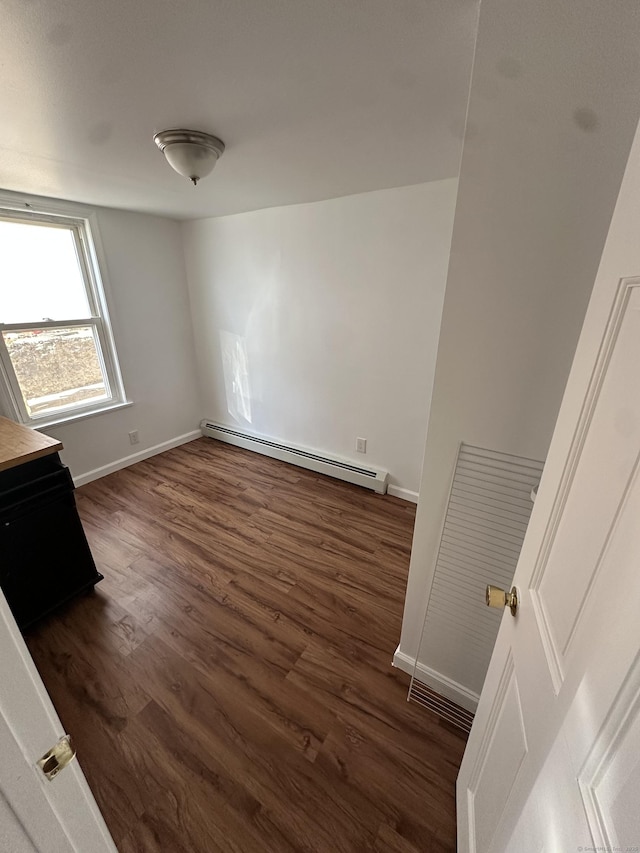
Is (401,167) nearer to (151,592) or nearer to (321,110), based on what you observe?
(321,110)

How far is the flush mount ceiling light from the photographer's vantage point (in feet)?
4.38

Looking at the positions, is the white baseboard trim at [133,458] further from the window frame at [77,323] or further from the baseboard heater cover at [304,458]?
the window frame at [77,323]

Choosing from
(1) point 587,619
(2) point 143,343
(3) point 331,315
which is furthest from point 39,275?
(1) point 587,619

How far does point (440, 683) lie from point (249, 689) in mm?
790

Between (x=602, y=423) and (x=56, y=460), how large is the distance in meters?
2.06

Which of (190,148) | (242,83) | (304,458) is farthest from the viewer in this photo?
(304,458)

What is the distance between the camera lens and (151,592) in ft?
6.15

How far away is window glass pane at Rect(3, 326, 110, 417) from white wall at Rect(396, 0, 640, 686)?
2.88 metres

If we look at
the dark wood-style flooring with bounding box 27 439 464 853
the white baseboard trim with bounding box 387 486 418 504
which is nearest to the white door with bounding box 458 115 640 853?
the dark wood-style flooring with bounding box 27 439 464 853

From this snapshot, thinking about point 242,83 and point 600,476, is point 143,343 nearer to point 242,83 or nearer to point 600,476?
point 242,83

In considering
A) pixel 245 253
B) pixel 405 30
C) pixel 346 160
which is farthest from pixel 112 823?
pixel 245 253

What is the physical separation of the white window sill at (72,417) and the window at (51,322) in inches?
0.4

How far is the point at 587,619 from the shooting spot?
1.64 ft

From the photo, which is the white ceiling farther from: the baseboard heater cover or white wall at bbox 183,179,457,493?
the baseboard heater cover
